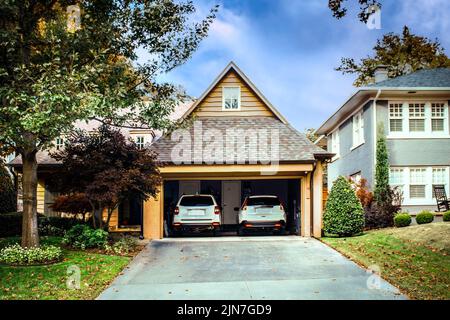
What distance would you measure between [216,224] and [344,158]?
12.2 meters

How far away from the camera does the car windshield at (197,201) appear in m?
17.1

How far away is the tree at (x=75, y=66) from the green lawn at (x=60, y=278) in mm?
1360

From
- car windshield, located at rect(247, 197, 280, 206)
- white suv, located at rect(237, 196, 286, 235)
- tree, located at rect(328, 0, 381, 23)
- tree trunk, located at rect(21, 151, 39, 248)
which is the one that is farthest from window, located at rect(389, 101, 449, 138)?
tree trunk, located at rect(21, 151, 39, 248)

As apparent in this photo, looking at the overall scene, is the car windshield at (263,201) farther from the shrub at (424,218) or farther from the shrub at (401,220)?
the shrub at (424,218)

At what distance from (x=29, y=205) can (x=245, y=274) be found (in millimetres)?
5884

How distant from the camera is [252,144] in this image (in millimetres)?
18734

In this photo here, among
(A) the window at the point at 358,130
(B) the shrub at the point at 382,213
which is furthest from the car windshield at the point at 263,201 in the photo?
(A) the window at the point at 358,130

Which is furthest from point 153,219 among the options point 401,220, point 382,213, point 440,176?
point 440,176

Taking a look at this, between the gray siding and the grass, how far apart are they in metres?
5.47

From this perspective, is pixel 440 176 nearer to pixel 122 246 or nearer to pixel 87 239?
pixel 122 246

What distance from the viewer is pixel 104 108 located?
11.7 meters

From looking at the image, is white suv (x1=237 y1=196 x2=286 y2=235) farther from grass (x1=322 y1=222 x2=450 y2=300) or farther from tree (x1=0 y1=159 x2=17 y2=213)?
Answer: tree (x1=0 y1=159 x2=17 y2=213)
